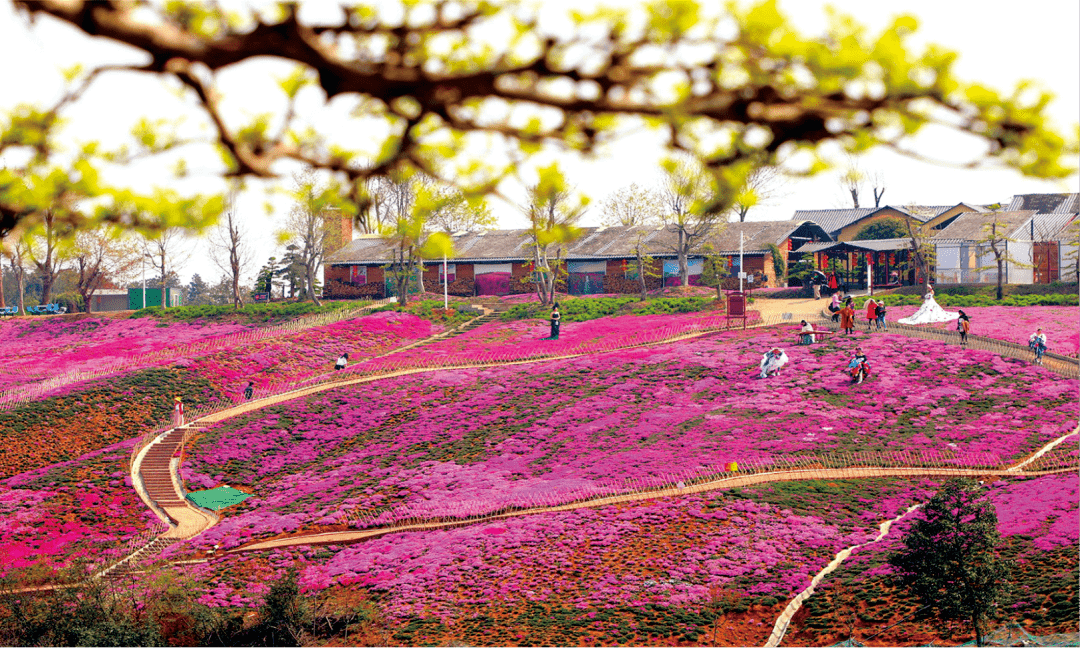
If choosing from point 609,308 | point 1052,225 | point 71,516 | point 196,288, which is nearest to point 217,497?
point 71,516

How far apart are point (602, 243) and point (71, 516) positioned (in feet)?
165

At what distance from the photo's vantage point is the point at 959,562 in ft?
50.3

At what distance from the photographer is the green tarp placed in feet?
90.8

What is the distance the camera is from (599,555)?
21469 millimetres

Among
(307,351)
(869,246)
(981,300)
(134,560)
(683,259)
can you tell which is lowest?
(134,560)

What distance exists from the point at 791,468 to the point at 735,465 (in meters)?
1.66

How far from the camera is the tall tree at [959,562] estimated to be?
15164 mm

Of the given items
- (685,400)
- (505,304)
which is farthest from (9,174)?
(505,304)

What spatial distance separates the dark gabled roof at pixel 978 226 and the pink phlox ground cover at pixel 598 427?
27322mm

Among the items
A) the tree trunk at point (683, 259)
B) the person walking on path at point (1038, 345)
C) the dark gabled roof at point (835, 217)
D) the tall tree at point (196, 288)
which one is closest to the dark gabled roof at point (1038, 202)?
the dark gabled roof at point (835, 217)

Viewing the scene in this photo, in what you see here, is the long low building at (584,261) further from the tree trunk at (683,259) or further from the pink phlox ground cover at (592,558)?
the pink phlox ground cover at (592,558)

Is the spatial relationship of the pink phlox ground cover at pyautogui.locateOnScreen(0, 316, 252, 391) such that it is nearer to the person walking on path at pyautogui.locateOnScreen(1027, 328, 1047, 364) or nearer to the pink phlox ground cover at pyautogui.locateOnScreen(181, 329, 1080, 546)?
the pink phlox ground cover at pyautogui.locateOnScreen(181, 329, 1080, 546)

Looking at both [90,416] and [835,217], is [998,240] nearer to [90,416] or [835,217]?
[835,217]

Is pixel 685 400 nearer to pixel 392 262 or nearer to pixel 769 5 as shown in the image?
pixel 769 5
